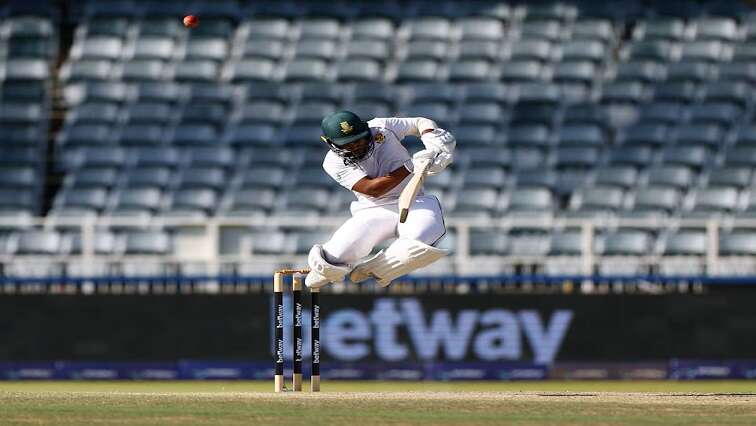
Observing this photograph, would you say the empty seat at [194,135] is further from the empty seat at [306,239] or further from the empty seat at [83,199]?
the empty seat at [306,239]

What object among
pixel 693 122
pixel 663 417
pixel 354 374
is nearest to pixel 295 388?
pixel 663 417

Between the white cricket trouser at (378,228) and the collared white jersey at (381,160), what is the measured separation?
5.0 inches

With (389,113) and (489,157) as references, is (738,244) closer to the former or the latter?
(489,157)

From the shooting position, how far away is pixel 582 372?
→ 1727cm

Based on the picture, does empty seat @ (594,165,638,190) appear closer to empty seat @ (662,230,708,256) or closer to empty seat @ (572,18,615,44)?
empty seat @ (662,230,708,256)

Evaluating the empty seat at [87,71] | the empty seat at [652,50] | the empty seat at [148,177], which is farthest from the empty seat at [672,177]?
the empty seat at [87,71]

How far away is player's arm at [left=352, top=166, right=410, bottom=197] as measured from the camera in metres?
11.5

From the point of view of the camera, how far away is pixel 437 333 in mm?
17312

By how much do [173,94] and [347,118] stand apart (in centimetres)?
1143

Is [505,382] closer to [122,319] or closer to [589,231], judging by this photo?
[589,231]

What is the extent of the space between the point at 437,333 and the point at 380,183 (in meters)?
6.04

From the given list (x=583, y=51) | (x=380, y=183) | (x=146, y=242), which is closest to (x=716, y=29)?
(x=583, y=51)


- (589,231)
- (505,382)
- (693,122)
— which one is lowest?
(505,382)

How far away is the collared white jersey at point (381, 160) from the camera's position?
11.5 meters
